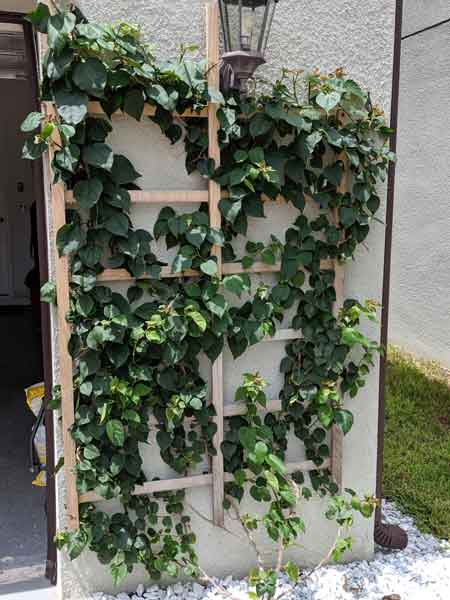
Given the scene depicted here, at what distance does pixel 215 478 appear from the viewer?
232cm

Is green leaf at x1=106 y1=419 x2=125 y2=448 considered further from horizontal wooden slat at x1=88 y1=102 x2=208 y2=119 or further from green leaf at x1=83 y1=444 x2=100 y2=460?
horizontal wooden slat at x1=88 y1=102 x2=208 y2=119

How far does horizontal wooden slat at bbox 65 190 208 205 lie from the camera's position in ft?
6.75

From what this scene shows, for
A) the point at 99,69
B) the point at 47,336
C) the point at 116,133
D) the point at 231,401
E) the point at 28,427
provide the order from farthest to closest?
the point at 28,427 < the point at 231,401 < the point at 47,336 < the point at 116,133 < the point at 99,69

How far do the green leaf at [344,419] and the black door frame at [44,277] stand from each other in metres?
1.16

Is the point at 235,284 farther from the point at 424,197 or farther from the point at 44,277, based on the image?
the point at 424,197

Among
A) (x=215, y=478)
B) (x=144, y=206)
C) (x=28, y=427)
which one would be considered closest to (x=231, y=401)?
(x=215, y=478)

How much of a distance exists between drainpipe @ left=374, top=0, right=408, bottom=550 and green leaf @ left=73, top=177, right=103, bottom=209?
4.13 feet

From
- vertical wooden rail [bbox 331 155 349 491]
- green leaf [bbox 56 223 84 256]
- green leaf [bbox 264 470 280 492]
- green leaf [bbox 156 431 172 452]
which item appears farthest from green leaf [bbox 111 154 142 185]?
green leaf [bbox 264 470 280 492]

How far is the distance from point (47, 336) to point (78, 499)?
63 centimetres

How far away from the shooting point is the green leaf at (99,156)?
1.93m

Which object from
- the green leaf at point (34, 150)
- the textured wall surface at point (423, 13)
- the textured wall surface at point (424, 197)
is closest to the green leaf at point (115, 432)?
the green leaf at point (34, 150)

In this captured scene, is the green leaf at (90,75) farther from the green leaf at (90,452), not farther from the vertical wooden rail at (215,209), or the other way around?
the green leaf at (90,452)

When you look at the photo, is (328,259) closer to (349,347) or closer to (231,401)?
(349,347)

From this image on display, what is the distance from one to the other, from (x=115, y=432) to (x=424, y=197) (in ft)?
14.7
